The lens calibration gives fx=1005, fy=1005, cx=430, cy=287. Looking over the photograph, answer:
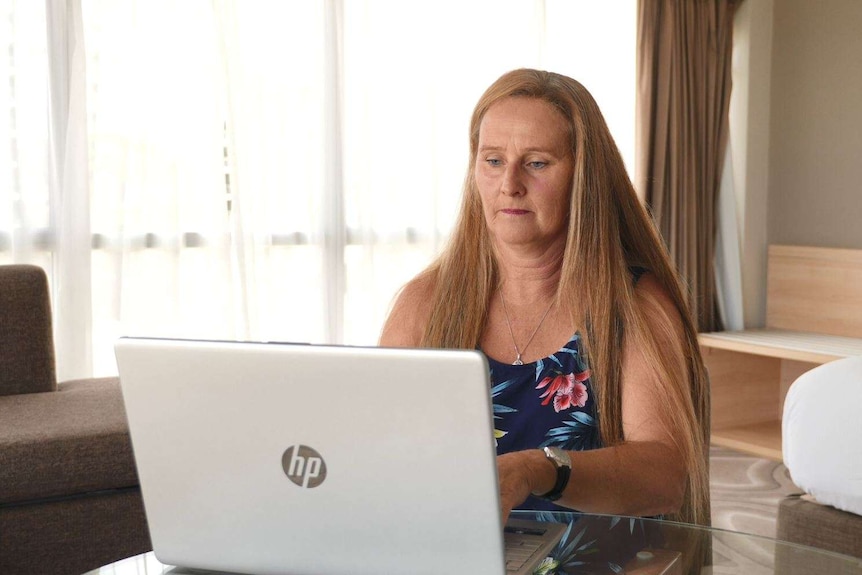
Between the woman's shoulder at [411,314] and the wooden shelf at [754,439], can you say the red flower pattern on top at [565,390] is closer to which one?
the woman's shoulder at [411,314]

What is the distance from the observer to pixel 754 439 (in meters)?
4.45

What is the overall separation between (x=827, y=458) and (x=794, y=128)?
3.00m

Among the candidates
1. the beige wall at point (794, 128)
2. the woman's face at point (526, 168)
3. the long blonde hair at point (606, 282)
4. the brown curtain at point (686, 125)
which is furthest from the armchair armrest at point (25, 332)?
the beige wall at point (794, 128)

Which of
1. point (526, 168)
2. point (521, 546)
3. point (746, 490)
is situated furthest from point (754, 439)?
point (521, 546)

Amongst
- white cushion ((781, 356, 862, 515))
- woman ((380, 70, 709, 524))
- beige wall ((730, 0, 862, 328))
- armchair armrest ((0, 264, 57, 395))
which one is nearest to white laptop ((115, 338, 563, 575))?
woman ((380, 70, 709, 524))

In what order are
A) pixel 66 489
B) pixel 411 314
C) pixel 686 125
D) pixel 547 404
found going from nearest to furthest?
pixel 547 404
pixel 411 314
pixel 66 489
pixel 686 125

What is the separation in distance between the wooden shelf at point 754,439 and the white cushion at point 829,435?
6.88 ft

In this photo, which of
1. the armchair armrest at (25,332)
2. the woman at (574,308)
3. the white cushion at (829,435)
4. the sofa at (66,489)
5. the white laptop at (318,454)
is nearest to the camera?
the white laptop at (318,454)

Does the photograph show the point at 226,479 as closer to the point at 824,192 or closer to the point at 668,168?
the point at 668,168

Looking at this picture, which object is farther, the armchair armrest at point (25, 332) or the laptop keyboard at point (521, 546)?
the armchair armrest at point (25, 332)

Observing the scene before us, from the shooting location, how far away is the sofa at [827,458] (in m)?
2.11

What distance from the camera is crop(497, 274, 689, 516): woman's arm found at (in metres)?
1.26

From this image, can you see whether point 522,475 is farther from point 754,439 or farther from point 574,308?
point 754,439

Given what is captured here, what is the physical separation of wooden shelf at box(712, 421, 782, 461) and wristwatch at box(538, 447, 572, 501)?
321 centimetres
